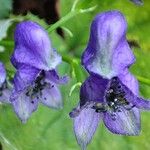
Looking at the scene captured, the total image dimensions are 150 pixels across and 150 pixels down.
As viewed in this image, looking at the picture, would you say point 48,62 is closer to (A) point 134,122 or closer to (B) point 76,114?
(B) point 76,114

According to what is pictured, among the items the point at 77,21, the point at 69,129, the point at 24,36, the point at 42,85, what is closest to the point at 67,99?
the point at 69,129

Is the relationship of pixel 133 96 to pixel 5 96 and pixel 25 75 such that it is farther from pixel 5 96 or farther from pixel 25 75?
pixel 5 96

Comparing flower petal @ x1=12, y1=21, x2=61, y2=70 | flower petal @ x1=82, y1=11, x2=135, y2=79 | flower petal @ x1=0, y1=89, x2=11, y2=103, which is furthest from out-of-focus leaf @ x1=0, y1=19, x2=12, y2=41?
flower petal @ x1=82, y1=11, x2=135, y2=79

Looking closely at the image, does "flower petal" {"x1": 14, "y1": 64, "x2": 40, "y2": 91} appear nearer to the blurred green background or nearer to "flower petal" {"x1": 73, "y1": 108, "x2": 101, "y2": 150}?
"flower petal" {"x1": 73, "y1": 108, "x2": 101, "y2": 150}

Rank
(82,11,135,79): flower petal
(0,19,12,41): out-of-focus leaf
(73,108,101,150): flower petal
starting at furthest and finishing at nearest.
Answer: (0,19,12,41): out-of-focus leaf → (73,108,101,150): flower petal → (82,11,135,79): flower petal

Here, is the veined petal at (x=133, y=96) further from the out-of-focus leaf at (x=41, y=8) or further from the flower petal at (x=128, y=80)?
the out-of-focus leaf at (x=41, y=8)

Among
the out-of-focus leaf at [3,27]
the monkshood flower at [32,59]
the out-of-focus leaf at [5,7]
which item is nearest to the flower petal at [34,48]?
the monkshood flower at [32,59]
